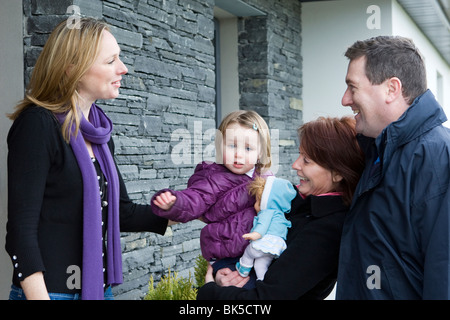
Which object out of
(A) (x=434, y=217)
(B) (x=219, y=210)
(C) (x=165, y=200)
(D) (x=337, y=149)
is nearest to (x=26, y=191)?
(C) (x=165, y=200)

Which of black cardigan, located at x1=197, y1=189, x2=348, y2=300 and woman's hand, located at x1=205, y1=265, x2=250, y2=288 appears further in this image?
woman's hand, located at x1=205, y1=265, x2=250, y2=288

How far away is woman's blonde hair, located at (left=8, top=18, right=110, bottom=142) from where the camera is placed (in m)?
2.20

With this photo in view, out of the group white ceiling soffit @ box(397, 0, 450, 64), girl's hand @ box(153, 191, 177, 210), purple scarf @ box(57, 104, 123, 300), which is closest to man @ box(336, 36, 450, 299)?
girl's hand @ box(153, 191, 177, 210)

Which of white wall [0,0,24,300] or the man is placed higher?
white wall [0,0,24,300]

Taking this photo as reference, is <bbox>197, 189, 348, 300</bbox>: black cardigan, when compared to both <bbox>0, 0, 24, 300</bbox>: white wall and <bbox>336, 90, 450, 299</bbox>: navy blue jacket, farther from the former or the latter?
<bbox>0, 0, 24, 300</bbox>: white wall

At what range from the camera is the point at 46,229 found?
2.09 metres

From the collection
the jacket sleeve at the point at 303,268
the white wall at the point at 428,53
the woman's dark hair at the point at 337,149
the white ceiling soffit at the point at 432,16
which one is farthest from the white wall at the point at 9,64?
the white ceiling soffit at the point at 432,16

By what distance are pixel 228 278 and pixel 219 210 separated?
1.07 ft

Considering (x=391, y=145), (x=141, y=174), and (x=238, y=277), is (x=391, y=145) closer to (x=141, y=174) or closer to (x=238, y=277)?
(x=238, y=277)

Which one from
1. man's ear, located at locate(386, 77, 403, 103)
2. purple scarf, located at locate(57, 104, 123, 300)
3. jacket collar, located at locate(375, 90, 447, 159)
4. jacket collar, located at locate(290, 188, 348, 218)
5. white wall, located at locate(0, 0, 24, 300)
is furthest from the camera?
white wall, located at locate(0, 0, 24, 300)

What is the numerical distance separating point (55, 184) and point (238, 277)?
795 millimetres

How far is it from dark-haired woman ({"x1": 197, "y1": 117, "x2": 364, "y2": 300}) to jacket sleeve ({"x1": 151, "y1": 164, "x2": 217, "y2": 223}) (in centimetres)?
29

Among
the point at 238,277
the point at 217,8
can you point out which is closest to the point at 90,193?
the point at 238,277

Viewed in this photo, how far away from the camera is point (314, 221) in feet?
6.74
